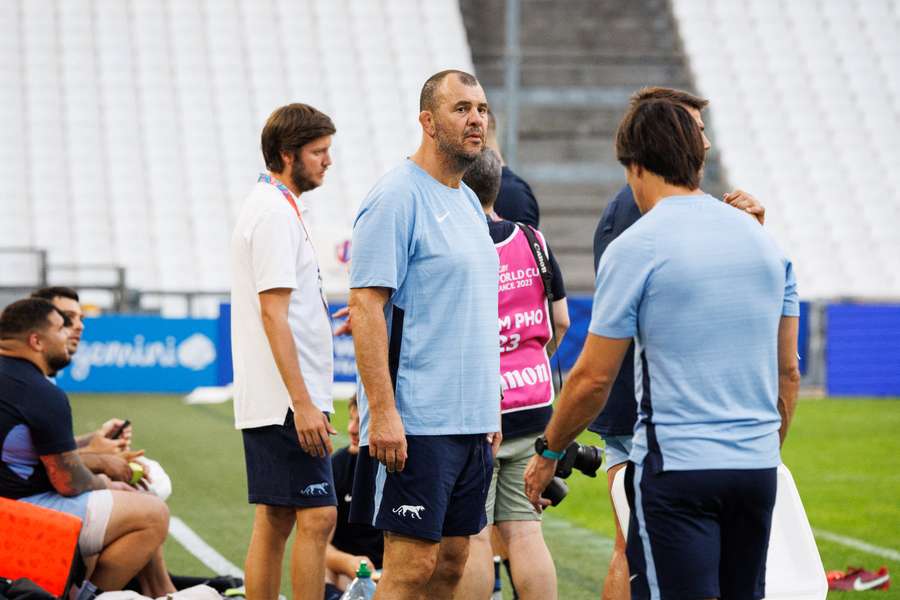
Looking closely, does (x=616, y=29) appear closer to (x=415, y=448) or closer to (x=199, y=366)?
(x=199, y=366)

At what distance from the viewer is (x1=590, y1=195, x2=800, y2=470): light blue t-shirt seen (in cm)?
380

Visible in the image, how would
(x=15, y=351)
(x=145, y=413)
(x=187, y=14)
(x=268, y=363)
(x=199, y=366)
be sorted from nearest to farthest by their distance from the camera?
(x=268, y=363) < (x=15, y=351) < (x=145, y=413) < (x=199, y=366) < (x=187, y=14)

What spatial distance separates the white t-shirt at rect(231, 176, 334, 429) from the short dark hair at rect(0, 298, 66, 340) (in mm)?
972

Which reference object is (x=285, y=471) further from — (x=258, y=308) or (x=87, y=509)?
(x=87, y=509)

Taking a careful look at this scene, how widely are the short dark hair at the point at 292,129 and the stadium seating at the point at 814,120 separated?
79.4ft

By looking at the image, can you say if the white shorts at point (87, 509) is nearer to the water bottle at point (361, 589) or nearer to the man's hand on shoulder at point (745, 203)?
the water bottle at point (361, 589)

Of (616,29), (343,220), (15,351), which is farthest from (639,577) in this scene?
(616,29)

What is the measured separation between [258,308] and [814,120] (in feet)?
96.0

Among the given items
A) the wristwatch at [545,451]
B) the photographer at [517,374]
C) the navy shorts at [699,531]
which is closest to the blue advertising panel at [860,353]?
the photographer at [517,374]

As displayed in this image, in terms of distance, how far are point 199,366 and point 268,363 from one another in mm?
15411

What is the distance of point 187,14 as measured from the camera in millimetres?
33688

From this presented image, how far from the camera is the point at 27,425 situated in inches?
228

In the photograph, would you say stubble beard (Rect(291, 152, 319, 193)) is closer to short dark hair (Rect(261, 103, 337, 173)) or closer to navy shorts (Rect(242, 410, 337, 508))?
short dark hair (Rect(261, 103, 337, 173))

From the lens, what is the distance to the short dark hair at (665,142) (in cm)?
388
